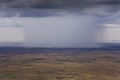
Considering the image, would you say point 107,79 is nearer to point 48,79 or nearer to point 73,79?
point 73,79

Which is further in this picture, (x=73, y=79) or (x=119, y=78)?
(x=119, y=78)

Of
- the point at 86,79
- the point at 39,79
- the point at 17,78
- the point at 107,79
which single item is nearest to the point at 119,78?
the point at 107,79

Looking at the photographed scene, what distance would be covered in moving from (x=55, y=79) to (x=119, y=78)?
44.6 m

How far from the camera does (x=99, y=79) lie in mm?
189250

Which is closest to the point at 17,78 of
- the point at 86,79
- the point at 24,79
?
the point at 24,79

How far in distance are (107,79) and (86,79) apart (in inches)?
550

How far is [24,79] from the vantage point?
7328 inches

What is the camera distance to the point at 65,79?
183m

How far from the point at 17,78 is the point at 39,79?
15.1 m

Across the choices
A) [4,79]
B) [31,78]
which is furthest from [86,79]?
[4,79]

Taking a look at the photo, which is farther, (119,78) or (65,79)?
(119,78)

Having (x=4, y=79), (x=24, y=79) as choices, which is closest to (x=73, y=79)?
(x=24, y=79)

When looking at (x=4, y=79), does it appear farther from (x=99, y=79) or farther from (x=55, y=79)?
(x=99, y=79)

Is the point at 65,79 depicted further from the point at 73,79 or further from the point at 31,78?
the point at 31,78
